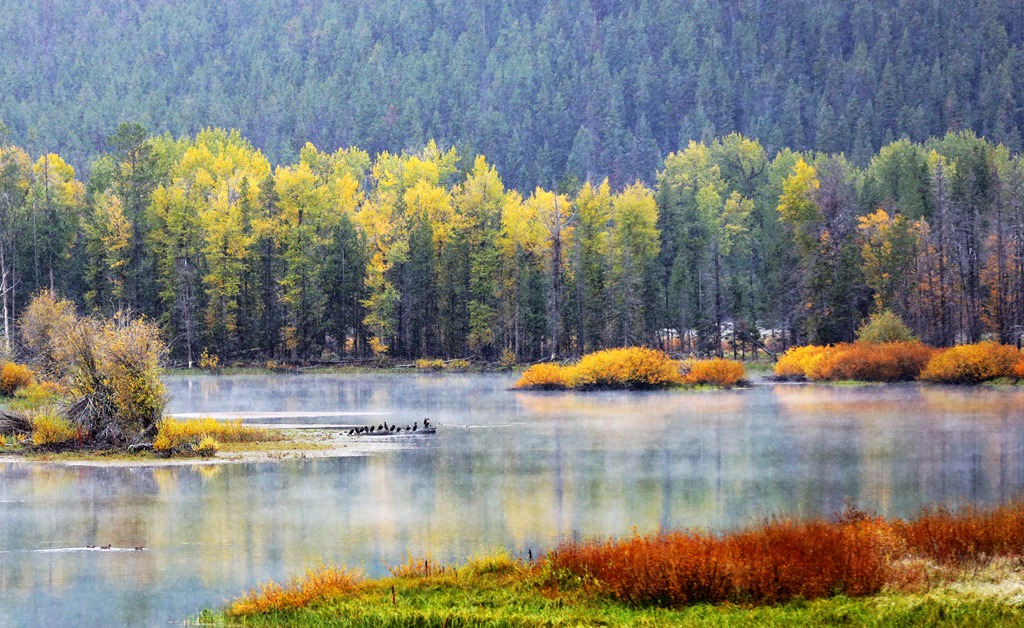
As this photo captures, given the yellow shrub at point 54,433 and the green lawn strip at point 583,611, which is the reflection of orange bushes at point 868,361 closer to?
the yellow shrub at point 54,433

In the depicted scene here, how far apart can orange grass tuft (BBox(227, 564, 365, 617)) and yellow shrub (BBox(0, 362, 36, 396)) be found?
1689 inches

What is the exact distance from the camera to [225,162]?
344 feet

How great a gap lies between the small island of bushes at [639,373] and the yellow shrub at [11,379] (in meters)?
27.6

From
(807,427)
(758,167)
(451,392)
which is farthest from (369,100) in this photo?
(807,427)

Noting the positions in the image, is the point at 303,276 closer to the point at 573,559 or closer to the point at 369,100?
the point at 573,559

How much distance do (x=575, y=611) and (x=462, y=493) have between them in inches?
543

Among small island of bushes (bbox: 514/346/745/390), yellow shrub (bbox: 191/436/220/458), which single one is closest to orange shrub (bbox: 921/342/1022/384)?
small island of bushes (bbox: 514/346/745/390)

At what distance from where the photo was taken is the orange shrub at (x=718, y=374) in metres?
68.5

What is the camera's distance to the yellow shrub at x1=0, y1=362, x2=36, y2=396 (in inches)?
2269

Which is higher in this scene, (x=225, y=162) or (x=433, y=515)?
(x=225, y=162)

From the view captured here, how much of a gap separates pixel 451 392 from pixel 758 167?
69299 millimetres

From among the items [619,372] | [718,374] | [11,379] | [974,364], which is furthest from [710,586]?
[718,374]

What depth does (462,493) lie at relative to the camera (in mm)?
29484

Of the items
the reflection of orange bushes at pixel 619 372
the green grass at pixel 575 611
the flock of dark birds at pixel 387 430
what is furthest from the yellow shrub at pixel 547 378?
the green grass at pixel 575 611
